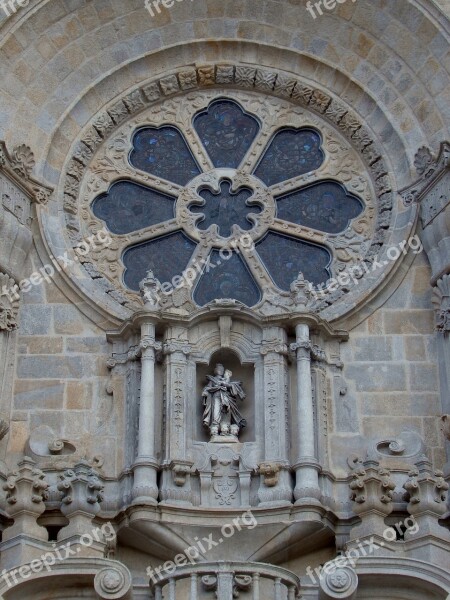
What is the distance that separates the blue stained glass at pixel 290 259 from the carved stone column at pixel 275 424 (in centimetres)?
153

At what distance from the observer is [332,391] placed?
1856 cm

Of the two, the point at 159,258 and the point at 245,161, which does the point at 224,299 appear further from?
the point at 245,161

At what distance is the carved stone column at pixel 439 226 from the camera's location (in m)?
18.6

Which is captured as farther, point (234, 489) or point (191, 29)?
point (191, 29)

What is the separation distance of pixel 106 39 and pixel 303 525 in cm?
726

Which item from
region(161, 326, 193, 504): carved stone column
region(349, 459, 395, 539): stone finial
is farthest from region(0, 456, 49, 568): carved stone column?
region(349, 459, 395, 539): stone finial

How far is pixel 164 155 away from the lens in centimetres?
2080

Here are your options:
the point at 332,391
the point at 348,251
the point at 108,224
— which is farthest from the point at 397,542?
the point at 108,224

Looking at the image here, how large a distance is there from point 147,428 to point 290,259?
11.3ft

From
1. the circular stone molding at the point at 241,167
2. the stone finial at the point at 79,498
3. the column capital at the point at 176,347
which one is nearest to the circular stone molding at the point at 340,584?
the stone finial at the point at 79,498

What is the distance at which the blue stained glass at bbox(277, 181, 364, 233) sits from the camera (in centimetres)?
2025

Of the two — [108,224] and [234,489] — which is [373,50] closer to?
[108,224]

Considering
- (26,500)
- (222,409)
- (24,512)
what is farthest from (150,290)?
(24,512)

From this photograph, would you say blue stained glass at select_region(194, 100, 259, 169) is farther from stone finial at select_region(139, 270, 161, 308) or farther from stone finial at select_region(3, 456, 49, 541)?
stone finial at select_region(3, 456, 49, 541)
